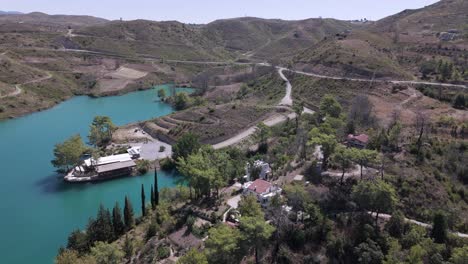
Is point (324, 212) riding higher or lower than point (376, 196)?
lower

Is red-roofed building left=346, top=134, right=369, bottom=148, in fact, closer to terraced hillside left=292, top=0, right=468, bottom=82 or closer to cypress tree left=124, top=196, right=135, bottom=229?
cypress tree left=124, top=196, right=135, bottom=229

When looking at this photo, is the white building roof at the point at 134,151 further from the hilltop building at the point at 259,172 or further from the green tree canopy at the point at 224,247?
the green tree canopy at the point at 224,247

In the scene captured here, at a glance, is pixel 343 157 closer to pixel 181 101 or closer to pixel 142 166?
pixel 142 166

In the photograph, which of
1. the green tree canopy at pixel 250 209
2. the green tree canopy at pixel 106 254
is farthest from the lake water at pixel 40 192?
the green tree canopy at pixel 250 209

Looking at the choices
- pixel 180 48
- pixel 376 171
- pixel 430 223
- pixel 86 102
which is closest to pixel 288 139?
pixel 376 171

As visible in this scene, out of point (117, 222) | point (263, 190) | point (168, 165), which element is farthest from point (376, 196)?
point (168, 165)

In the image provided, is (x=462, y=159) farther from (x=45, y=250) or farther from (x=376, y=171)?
(x=45, y=250)

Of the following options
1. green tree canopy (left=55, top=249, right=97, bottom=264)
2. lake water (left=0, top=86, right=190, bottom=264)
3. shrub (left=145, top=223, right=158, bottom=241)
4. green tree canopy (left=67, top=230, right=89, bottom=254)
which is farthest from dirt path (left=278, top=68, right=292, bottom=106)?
green tree canopy (left=55, top=249, right=97, bottom=264)
